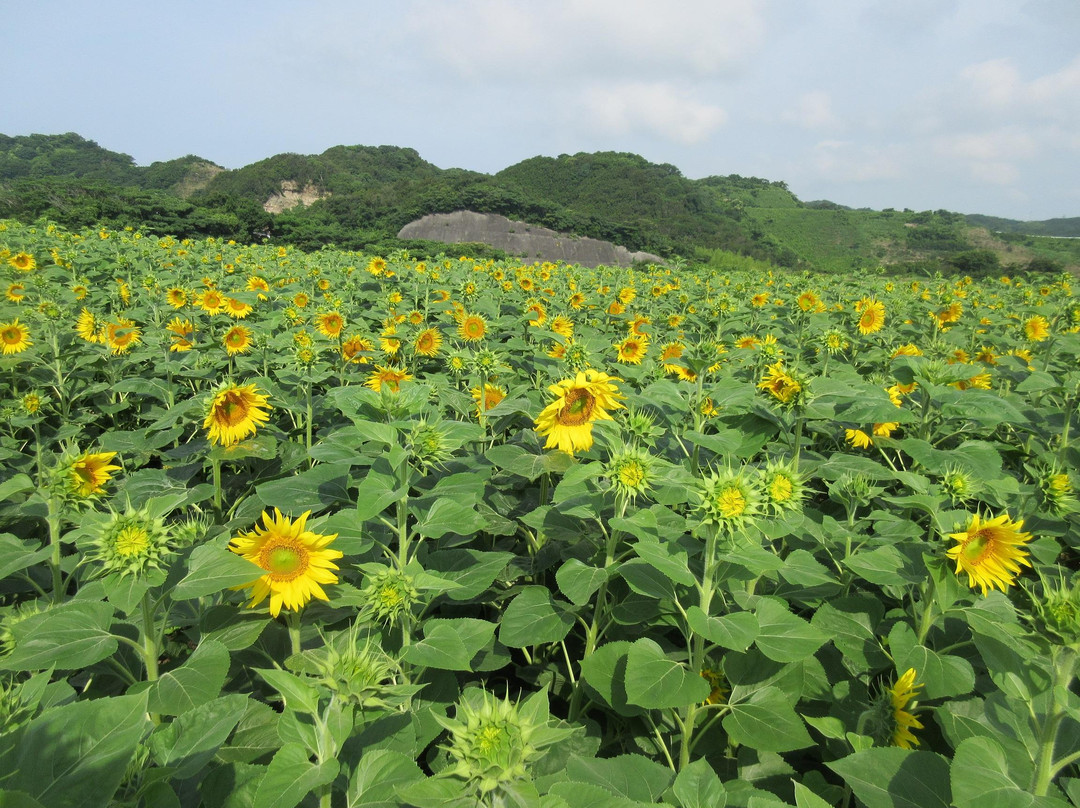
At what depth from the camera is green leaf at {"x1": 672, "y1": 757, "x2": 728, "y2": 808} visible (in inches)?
44.6

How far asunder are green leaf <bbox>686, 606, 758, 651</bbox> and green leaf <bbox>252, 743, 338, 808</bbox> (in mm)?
926

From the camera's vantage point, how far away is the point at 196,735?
3.77ft

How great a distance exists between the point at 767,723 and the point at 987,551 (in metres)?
0.94

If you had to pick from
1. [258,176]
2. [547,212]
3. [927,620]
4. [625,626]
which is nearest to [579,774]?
[625,626]

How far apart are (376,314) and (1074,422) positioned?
589 cm

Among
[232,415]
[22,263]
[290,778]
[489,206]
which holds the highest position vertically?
[489,206]

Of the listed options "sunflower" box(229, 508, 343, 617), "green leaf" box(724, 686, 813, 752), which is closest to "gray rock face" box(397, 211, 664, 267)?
"sunflower" box(229, 508, 343, 617)

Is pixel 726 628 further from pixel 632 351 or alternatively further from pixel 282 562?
pixel 632 351

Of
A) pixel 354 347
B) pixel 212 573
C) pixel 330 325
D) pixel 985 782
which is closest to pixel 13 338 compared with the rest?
pixel 330 325

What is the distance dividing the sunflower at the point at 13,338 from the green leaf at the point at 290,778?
16.6 ft

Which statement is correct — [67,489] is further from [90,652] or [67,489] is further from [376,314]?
[376,314]

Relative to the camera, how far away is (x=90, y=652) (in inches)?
54.1

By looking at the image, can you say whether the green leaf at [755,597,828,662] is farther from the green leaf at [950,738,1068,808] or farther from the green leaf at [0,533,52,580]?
the green leaf at [0,533,52,580]

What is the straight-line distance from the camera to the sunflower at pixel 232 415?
8.55 ft
